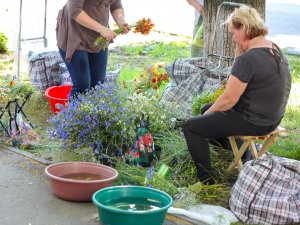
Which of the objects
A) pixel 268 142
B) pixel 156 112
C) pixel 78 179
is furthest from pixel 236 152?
pixel 78 179

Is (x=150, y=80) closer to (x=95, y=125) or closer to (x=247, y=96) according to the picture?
(x=95, y=125)

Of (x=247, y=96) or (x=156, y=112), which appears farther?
(x=156, y=112)

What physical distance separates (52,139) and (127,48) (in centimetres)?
541

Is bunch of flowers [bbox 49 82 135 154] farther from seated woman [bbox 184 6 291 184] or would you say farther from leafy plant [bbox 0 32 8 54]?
leafy plant [bbox 0 32 8 54]

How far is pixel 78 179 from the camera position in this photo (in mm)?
4547

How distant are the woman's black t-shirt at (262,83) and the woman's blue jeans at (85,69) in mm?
1534

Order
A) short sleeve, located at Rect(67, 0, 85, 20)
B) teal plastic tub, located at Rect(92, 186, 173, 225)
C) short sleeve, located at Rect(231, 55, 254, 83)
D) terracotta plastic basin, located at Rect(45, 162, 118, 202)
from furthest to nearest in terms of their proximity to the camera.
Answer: short sleeve, located at Rect(67, 0, 85, 20) < short sleeve, located at Rect(231, 55, 254, 83) < terracotta plastic basin, located at Rect(45, 162, 118, 202) < teal plastic tub, located at Rect(92, 186, 173, 225)

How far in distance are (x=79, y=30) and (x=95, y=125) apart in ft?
3.41

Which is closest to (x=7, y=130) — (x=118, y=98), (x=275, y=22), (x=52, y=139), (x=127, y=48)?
(x=52, y=139)

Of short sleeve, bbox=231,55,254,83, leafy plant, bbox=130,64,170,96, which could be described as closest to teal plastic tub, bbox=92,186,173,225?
short sleeve, bbox=231,55,254,83

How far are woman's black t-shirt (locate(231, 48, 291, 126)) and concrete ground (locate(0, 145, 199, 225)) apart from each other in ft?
3.34

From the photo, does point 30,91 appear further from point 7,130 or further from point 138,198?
point 138,198

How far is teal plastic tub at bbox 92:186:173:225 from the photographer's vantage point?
12.3 feet

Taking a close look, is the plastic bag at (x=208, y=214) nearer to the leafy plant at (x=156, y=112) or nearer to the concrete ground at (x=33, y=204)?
the concrete ground at (x=33, y=204)
